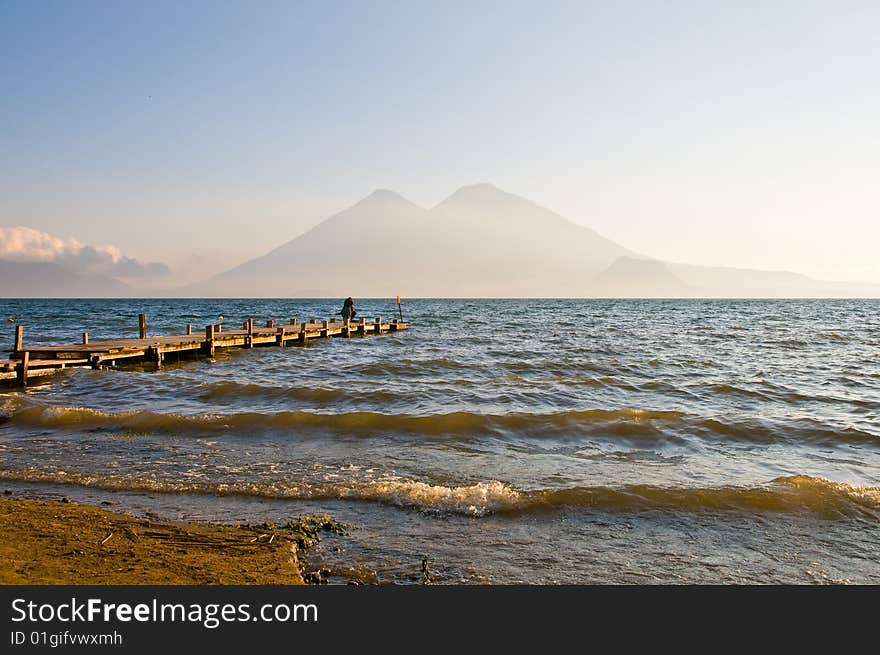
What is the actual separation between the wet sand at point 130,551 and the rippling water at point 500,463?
59 cm

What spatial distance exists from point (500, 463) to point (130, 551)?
5992 mm

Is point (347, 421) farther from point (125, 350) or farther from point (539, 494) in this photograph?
point (125, 350)

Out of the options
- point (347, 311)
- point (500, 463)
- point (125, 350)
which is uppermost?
point (347, 311)

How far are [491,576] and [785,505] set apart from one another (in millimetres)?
4650

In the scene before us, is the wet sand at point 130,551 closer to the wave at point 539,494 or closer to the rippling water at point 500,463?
the rippling water at point 500,463

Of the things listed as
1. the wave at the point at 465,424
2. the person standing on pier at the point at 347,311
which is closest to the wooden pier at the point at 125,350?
the person standing on pier at the point at 347,311

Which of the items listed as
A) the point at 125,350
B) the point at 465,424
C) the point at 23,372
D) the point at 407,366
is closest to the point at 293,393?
the point at 465,424

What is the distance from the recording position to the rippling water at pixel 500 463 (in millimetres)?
6656

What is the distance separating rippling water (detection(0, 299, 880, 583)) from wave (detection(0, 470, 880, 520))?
0.04m

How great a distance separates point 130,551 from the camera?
594cm
